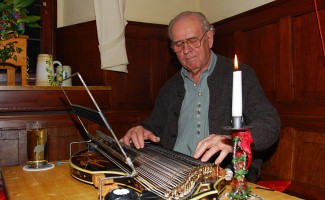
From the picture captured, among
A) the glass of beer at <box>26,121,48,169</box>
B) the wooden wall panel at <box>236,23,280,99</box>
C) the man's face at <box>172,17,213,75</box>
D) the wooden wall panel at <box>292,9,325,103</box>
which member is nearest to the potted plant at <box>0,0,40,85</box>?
the glass of beer at <box>26,121,48,169</box>

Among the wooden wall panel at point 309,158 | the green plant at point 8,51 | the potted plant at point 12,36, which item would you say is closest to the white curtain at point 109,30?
the potted plant at point 12,36

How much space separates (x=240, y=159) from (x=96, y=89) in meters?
1.80

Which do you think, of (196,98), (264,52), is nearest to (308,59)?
(264,52)

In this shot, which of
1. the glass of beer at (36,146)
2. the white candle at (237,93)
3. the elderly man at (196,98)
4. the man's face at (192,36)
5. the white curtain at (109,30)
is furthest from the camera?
the white curtain at (109,30)

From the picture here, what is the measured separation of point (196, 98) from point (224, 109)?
0.22 metres

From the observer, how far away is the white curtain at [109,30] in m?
2.39

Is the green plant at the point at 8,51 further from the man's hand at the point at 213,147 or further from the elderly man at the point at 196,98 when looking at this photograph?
the man's hand at the point at 213,147

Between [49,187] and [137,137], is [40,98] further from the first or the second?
[49,187]

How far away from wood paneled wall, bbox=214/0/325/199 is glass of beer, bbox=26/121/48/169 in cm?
138

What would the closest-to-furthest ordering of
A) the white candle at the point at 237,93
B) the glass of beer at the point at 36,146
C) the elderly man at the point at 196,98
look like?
the white candle at the point at 237,93 < the glass of beer at the point at 36,146 < the elderly man at the point at 196,98

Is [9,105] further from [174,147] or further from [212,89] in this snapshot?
[212,89]

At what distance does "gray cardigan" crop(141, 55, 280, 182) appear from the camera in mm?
1358

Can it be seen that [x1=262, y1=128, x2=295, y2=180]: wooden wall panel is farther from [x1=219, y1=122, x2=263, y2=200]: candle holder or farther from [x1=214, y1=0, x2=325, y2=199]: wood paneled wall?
[x1=219, y1=122, x2=263, y2=200]: candle holder

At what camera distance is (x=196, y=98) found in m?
1.92
